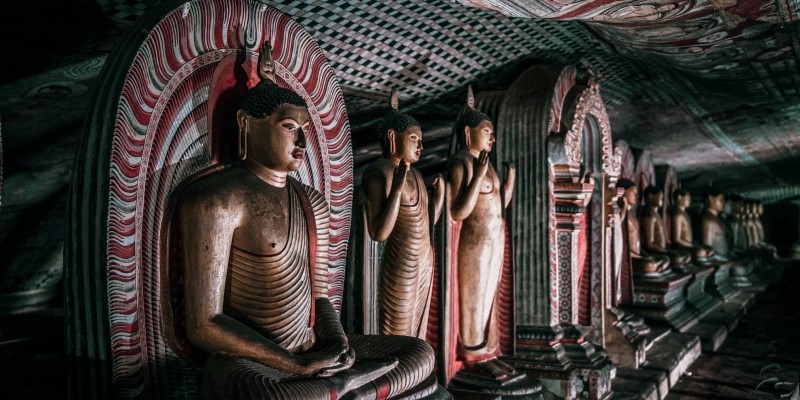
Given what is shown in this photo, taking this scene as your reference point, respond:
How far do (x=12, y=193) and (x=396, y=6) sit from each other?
282 cm

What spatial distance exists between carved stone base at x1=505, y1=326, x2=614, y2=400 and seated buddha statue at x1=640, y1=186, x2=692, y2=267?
3.73m

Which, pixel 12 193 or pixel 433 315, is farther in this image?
pixel 12 193

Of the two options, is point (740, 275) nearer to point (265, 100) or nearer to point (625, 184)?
point (625, 184)

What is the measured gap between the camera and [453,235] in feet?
12.8

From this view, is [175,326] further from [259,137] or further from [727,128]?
[727,128]

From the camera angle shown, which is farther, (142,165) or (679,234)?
(679,234)

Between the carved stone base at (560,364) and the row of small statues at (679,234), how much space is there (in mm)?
2420

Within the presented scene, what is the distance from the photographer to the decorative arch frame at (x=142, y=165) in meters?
2.08

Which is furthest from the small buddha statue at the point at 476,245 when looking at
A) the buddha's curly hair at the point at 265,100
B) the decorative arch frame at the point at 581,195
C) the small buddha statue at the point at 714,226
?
the small buddha statue at the point at 714,226

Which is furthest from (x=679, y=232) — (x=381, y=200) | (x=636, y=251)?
(x=381, y=200)

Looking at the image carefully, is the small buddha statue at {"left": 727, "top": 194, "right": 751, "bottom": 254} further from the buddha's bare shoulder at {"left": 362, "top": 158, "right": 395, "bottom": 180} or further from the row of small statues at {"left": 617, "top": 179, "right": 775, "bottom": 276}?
the buddha's bare shoulder at {"left": 362, "top": 158, "right": 395, "bottom": 180}

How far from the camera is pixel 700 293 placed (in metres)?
8.59

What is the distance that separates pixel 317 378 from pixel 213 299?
0.42 meters

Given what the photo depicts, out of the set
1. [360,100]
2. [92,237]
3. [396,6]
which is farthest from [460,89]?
[92,237]
